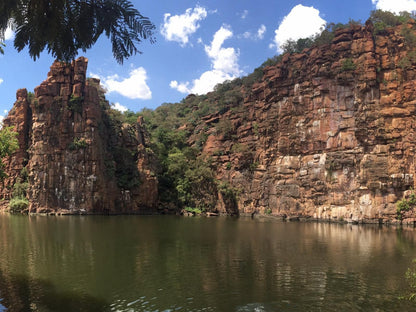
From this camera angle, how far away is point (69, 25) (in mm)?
4172

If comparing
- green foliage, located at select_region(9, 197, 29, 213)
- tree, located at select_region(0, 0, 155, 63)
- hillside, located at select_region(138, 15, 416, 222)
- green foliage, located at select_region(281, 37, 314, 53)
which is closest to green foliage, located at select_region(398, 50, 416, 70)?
hillside, located at select_region(138, 15, 416, 222)

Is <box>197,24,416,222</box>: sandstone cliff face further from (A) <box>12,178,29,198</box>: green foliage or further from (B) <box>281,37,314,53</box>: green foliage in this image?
(A) <box>12,178,29,198</box>: green foliage

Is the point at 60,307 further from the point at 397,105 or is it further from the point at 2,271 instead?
the point at 397,105

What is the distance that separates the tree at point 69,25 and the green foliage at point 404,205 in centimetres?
4373

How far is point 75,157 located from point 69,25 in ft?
165

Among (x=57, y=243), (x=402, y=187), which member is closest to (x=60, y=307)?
(x=57, y=243)

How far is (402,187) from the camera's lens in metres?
41.9

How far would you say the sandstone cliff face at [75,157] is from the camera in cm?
5025

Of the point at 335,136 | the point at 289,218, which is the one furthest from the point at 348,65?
the point at 289,218

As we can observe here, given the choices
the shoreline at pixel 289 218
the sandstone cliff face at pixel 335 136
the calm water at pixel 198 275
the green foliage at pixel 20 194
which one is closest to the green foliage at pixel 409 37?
the sandstone cliff face at pixel 335 136

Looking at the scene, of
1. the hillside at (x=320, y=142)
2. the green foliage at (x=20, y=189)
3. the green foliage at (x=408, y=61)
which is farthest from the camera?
the green foliage at (x=20, y=189)

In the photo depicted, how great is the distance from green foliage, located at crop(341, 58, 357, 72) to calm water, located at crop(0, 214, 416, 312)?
104 ft

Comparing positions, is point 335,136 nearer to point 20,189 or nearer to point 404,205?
point 404,205

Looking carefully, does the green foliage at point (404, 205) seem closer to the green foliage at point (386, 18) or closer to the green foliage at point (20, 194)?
the green foliage at point (386, 18)
